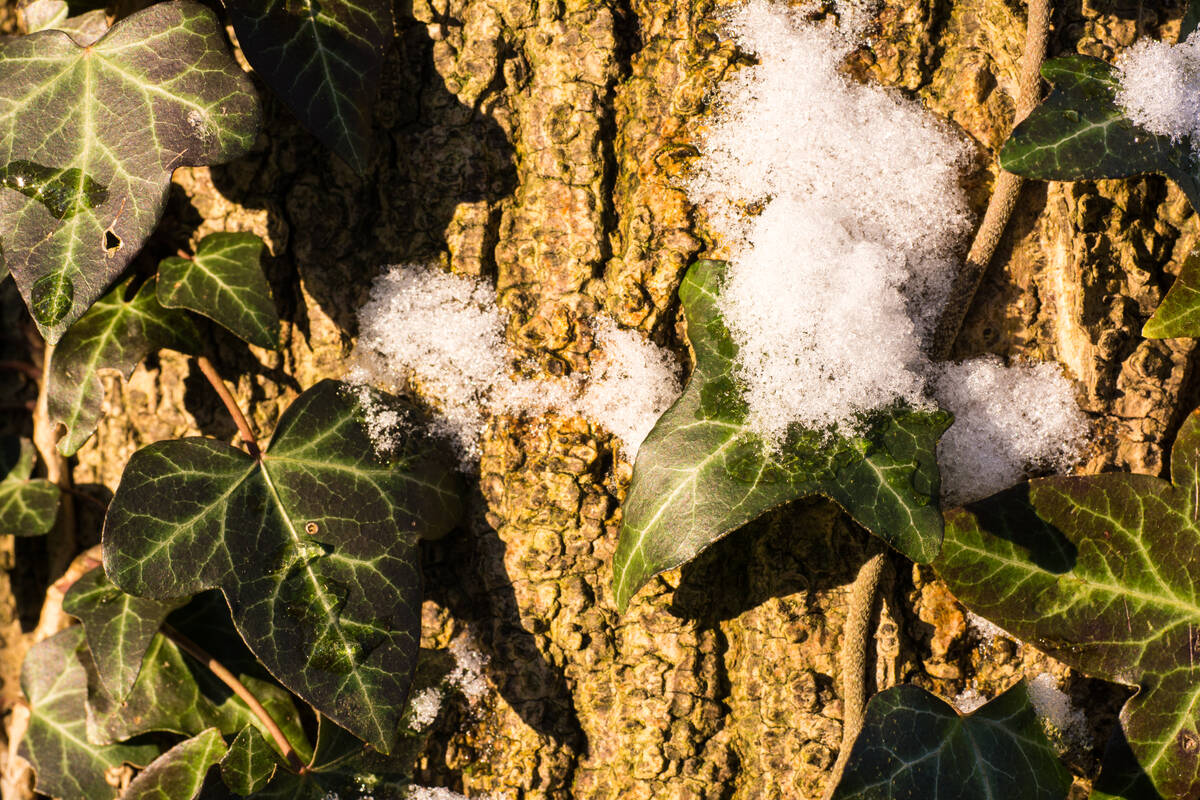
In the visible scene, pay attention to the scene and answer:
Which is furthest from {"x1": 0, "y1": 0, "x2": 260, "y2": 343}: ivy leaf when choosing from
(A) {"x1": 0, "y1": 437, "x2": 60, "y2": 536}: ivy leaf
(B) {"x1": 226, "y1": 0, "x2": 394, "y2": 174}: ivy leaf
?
(A) {"x1": 0, "y1": 437, "x2": 60, "y2": 536}: ivy leaf

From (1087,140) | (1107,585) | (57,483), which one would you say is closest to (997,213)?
(1087,140)

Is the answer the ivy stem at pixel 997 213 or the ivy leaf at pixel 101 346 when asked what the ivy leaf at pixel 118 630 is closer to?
the ivy leaf at pixel 101 346

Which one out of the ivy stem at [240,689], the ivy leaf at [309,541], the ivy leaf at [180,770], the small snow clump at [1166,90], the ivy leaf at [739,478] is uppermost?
the small snow clump at [1166,90]

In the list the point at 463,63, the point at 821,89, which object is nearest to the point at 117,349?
the point at 463,63

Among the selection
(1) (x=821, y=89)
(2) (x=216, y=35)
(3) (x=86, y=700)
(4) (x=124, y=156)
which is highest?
(1) (x=821, y=89)

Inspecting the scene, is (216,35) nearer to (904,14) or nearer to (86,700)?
(904,14)

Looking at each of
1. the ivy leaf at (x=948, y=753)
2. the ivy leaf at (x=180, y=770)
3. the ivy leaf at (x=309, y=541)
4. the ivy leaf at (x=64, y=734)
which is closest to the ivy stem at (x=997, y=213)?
the ivy leaf at (x=948, y=753)

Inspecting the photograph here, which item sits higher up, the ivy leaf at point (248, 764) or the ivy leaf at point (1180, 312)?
the ivy leaf at point (1180, 312)

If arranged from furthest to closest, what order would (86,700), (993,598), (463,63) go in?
(86,700), (463,63), (993,598)
